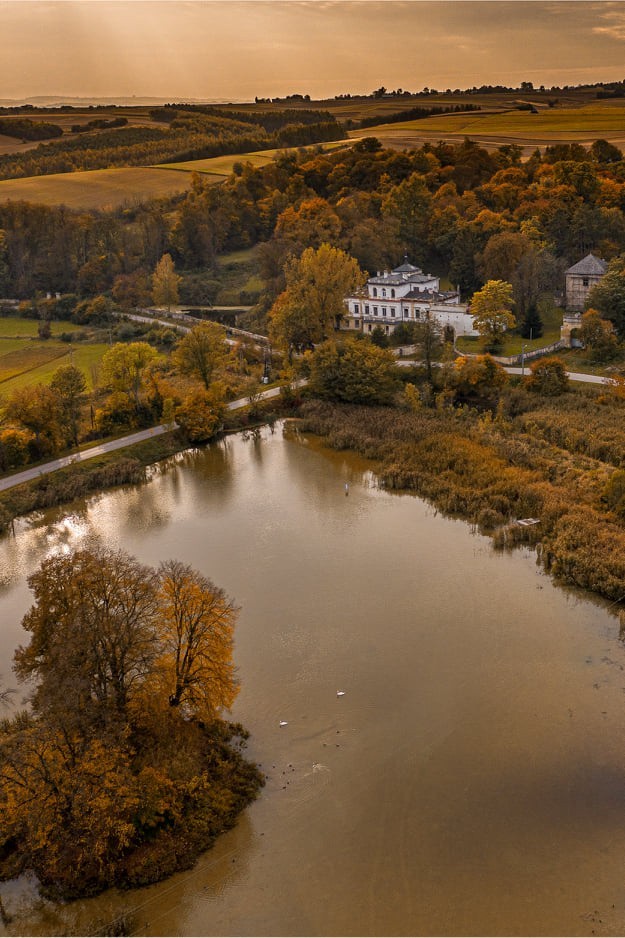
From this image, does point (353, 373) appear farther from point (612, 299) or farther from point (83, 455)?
point (612, 299)

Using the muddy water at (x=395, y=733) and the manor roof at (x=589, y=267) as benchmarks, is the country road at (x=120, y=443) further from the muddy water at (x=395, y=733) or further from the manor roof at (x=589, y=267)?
the manor roof at (x=589, y=267)

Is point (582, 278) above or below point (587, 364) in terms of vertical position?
above

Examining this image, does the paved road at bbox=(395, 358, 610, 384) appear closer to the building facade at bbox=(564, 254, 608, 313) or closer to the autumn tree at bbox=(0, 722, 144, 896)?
the building facade at bbox=(564, 254, 608, 313)

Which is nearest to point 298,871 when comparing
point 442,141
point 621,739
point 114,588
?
point 114,588

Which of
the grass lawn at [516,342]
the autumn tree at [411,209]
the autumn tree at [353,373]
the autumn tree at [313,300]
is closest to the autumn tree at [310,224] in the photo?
the autumn tree at [411,209]

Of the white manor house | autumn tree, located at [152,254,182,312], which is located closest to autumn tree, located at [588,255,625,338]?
the white manor house

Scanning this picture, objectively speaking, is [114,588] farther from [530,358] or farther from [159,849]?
[530,358]

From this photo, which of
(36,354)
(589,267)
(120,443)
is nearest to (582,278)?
(589,267)
